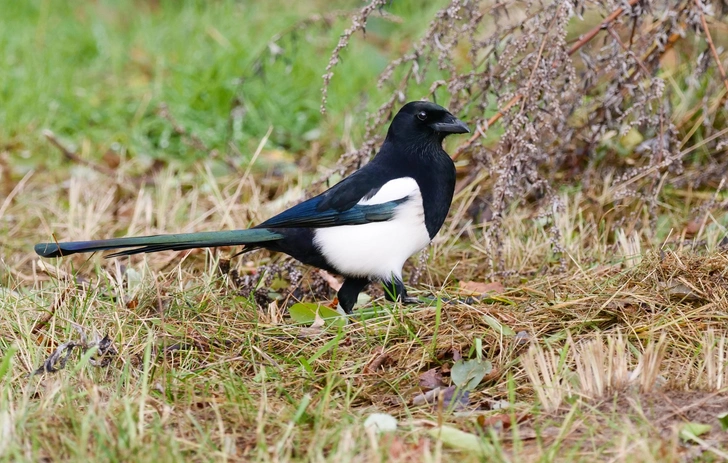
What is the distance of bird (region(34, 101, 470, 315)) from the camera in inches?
114

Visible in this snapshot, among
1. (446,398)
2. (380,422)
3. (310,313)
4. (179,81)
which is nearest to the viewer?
(380,422)

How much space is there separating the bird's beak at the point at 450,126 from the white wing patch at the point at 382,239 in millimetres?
192

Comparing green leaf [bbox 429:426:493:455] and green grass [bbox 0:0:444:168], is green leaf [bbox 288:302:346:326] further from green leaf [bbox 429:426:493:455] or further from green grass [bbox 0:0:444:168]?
green grass [bbox 0:0:444:168]

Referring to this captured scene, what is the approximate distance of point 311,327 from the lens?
273 cm

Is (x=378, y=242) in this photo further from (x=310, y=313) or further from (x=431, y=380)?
(x=431, y=380)

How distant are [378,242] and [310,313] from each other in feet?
1.00

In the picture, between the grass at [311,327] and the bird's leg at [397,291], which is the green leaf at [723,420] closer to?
the grass at [311,327]

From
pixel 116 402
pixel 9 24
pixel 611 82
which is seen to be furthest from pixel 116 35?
pixel 116 402

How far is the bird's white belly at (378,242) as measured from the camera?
2906 mm

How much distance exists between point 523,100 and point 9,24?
152 inches

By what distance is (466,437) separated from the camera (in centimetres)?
192

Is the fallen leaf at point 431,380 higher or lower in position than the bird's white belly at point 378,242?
lower

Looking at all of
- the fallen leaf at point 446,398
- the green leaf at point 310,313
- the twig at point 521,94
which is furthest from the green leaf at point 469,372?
the twig at point 521,94

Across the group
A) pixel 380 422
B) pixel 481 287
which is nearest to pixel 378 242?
pixel 481 287
